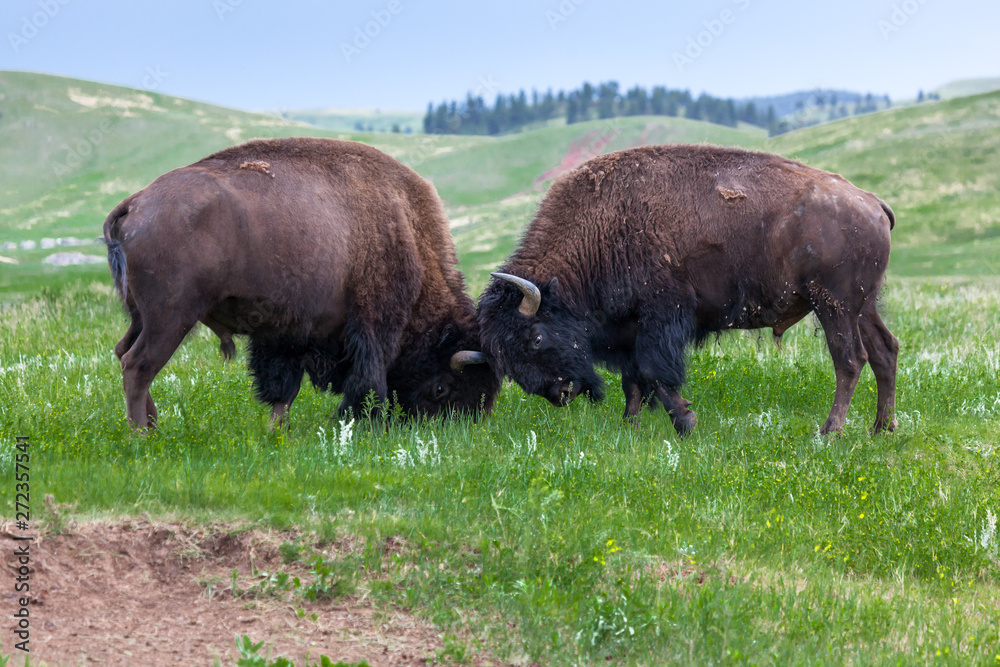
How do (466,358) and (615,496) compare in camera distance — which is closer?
(615,496)

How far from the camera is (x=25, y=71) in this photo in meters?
89.4

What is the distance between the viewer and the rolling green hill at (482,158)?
33.1 metres

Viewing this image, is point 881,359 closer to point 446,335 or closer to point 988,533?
point 988,533

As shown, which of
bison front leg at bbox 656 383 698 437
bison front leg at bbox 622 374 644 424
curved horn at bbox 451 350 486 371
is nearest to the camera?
bison front leg at bbox 656 383 698 437

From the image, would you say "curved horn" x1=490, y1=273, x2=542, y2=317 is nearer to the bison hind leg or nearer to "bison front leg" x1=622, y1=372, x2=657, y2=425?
"bison front leg" x1=622, y1=372, x2=657, y2=425

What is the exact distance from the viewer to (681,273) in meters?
Result: 7.57

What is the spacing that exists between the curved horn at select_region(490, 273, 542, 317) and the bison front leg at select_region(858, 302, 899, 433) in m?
2.81

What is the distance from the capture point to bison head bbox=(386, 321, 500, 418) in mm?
8023

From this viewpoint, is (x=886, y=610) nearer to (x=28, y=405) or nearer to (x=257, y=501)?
(x=257, y=501)

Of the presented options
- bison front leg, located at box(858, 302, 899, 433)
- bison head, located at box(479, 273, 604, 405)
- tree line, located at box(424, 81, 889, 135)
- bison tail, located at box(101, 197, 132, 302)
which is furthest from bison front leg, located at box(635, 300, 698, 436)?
tree line, located at box(424, 81, 889, 135)

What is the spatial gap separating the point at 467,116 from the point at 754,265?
454 feet

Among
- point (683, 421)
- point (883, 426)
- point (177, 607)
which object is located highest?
point (177, 607)

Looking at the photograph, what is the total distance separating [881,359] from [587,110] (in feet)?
429

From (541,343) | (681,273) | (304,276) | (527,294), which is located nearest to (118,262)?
(304,276)
